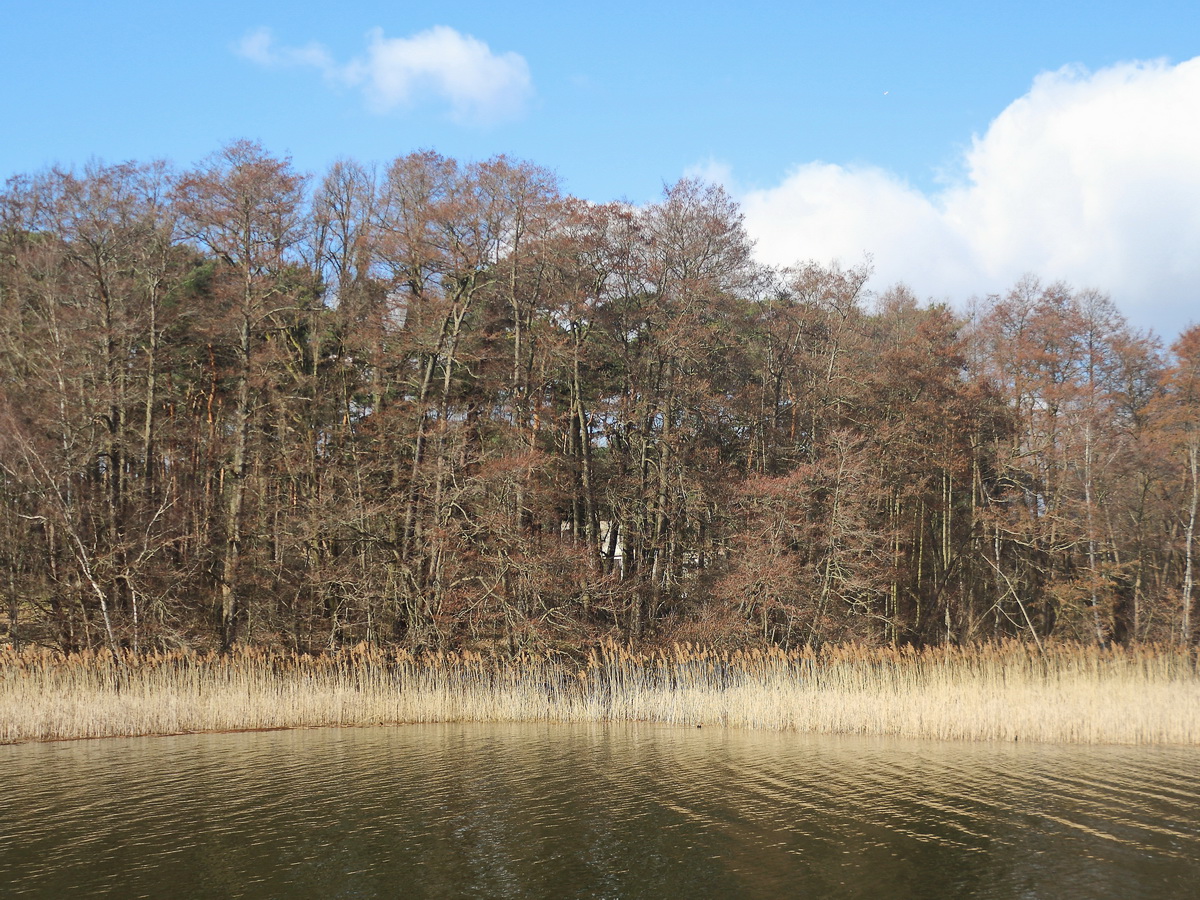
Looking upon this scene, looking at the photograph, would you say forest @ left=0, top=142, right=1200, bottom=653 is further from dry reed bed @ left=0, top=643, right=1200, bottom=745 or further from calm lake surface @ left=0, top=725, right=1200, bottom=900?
calm lake surface @ left=0, top=725, right=1200, bottom=900

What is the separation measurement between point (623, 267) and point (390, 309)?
22.8 feet

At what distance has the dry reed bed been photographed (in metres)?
15.3

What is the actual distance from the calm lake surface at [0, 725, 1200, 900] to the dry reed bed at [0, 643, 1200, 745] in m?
0.92

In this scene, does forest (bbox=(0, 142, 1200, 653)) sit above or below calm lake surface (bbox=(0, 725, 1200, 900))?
above

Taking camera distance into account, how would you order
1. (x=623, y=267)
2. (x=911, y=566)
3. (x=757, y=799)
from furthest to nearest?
(x=911, y=566) → (x=623, y=267) → (x=757, y=799)

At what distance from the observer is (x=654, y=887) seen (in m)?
8.00

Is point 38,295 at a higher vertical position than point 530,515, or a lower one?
higher

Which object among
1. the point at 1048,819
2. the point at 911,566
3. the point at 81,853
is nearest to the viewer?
the point at 81,853

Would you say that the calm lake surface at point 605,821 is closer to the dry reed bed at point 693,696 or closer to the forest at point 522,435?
the dry reed bed at point 693,696

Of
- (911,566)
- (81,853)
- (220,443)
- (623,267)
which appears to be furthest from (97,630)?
(911,566)

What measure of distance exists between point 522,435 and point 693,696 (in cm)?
1084

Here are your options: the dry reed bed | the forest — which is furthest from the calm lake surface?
the forest

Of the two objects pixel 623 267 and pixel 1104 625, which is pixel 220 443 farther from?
pixel 1104 625

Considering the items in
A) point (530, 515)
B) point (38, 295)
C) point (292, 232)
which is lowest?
point (530, 515)
